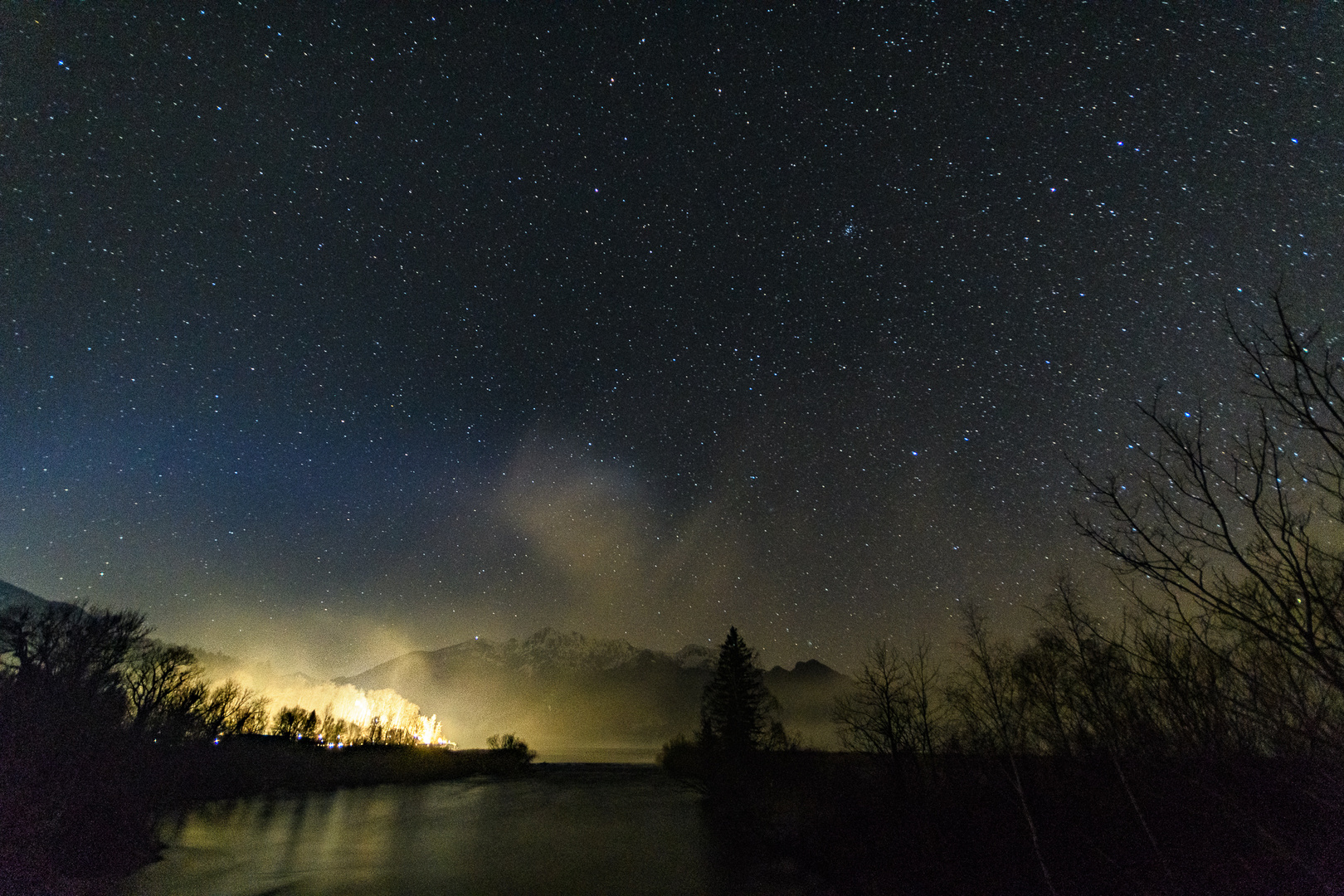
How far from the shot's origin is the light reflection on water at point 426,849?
80.8ft

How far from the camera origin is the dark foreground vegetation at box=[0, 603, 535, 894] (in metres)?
15.5

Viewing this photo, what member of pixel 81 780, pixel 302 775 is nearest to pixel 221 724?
pixel 302 775

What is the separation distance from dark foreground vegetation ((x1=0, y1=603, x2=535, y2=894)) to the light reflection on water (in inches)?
101

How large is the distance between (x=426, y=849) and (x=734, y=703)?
34.3 meters

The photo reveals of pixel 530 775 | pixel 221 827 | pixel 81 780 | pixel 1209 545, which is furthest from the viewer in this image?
pixel 530 775

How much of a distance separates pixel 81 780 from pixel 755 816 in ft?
109

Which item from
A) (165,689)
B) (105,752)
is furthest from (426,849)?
(165,689)

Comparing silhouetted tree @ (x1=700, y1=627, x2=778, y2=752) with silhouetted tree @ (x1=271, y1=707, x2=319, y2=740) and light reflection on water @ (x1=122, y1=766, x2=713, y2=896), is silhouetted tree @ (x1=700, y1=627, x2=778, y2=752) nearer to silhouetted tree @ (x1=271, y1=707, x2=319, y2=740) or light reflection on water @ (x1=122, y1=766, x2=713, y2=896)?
light reflection on water @ (x1=122, y1=766, x2=713, y2=896)

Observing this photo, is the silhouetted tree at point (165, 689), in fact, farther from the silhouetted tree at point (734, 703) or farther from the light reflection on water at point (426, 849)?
the silhouetted tree at point (734, 703)

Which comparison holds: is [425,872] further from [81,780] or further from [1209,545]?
[1209,545]

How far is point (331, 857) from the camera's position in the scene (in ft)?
98.6

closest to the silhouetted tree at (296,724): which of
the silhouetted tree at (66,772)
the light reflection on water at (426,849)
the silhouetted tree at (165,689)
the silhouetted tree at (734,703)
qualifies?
the light reflection on water at (426,849)

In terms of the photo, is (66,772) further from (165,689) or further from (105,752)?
(165,689)

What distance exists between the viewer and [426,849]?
34.0 metres
